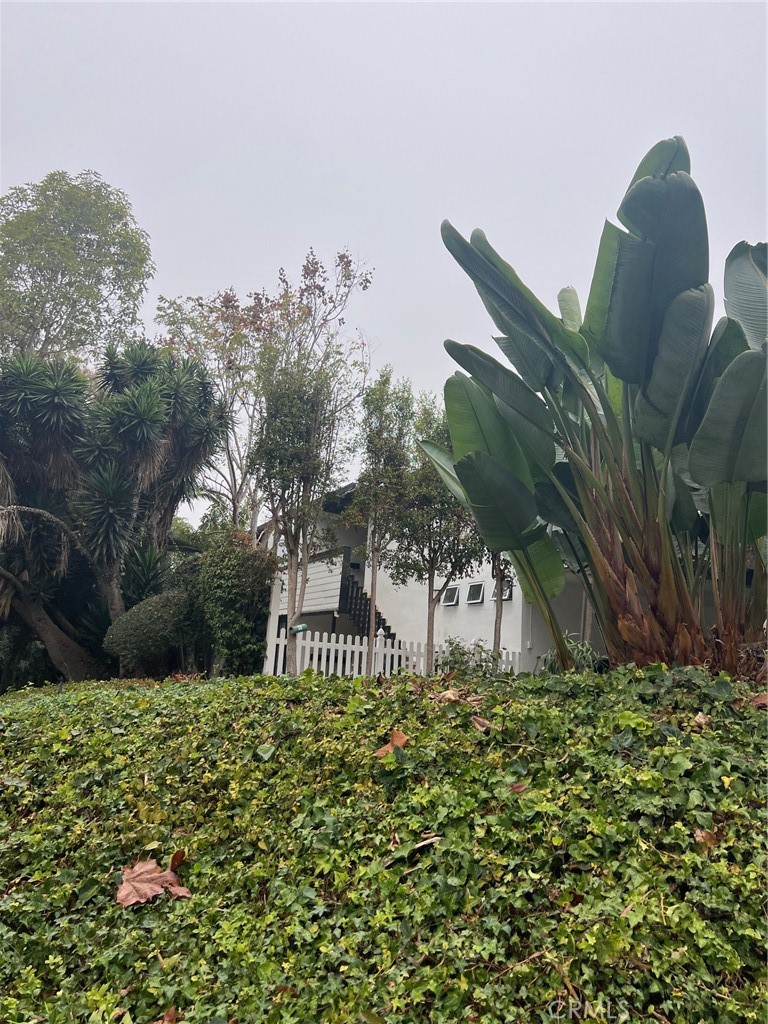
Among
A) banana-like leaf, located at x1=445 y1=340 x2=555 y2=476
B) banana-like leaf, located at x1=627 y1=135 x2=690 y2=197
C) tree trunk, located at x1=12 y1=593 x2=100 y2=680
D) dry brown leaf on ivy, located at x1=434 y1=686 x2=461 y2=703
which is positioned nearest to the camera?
dry brown leaf on ivy, located at x1=434 y1=686 x2=461 y2=703

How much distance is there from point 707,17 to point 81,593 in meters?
14.7

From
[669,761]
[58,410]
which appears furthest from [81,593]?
[669,761]

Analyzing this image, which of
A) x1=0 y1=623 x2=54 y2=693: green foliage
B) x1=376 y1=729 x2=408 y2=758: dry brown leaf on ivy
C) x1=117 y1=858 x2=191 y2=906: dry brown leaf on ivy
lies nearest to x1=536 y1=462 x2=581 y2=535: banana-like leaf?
x1=376 y1=729 x2=408 y2=758: dry brown leaf on ivy

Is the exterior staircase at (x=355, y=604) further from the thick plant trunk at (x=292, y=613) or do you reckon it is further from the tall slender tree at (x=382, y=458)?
the thick plant trunk at (x=292, y=613)

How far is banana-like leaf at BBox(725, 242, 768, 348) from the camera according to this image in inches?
187

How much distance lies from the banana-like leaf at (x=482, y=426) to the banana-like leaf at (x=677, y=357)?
1158mm

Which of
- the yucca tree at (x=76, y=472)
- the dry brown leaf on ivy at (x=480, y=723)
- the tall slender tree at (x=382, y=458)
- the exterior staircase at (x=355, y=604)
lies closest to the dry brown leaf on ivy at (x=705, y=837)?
the dry brown leaf on ivy at (x=480, y=723)

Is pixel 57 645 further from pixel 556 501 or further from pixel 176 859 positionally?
pixel 176 859

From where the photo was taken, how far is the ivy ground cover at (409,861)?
81.0 inches

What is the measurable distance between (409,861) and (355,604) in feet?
39.8

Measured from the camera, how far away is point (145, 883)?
2857 mm

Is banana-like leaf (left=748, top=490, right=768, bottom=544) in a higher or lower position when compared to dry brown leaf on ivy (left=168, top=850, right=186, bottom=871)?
higher

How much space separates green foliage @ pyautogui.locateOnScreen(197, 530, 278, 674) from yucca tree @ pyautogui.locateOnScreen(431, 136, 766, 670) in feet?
21.7

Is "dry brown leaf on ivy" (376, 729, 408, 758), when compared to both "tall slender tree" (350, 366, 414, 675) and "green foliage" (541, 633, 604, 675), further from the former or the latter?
"tall slender tree" (350, 366, 414, 675)
